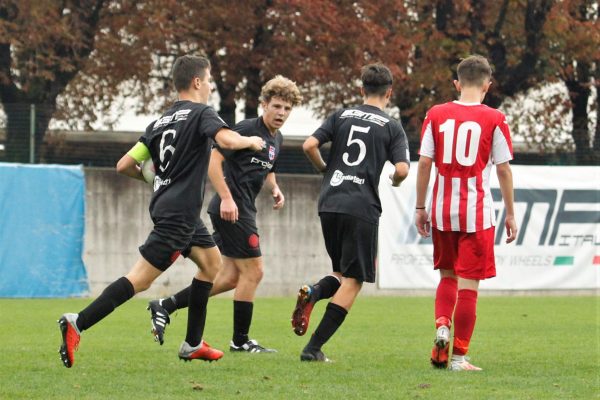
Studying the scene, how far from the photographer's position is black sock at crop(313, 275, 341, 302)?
9344 mm

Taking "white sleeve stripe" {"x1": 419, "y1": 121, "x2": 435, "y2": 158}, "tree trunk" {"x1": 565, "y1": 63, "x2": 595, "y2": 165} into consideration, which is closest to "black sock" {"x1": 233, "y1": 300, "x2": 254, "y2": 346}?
"white sleeve stripe" {"x1": 419, "y1": 121, "x2": 435, "y2": 158}

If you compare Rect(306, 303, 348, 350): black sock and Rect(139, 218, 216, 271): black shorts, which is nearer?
Rect(139, 218, 216, 271): black shorts

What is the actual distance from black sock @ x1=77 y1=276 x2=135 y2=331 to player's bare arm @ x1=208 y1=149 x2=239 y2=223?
2.46ft

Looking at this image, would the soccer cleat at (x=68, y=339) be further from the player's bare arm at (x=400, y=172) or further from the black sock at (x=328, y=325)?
the player's bare arm at (x=400, y=172)

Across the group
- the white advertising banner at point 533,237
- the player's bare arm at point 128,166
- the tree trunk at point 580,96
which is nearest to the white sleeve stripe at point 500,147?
the player's bare arm at point 128,166

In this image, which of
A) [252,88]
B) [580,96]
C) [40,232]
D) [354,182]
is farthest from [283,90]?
[580,96]

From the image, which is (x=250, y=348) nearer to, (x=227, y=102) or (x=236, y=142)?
(x=236, y=142)

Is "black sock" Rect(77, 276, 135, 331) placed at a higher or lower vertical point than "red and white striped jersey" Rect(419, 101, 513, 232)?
lower

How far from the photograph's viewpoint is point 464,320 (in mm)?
8547

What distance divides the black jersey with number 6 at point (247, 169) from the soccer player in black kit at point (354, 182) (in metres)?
0.97

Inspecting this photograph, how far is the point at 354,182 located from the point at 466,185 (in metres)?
0.88

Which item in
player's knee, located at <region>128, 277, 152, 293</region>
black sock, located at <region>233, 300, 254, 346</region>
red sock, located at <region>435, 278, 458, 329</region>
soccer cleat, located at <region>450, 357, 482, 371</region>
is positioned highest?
player's knee, located at <region>128, 277, 152, 293</region>

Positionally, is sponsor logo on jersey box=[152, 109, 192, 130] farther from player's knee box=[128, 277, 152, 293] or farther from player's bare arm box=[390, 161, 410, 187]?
player's bare arm box=[390, 161, 410, 187]

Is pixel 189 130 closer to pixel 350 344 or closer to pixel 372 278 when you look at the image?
pixel 372 278
